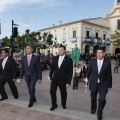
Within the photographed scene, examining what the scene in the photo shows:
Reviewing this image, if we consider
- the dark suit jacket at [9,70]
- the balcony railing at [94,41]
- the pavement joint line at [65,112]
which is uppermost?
the balcony railing at [94,41]

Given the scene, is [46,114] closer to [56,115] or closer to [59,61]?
[56,115]

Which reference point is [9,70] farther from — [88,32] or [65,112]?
[88,32]

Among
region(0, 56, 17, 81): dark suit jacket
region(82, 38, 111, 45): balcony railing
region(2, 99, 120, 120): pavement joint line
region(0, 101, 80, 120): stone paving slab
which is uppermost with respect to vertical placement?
region(82, 38, 111, 45): balcony railing

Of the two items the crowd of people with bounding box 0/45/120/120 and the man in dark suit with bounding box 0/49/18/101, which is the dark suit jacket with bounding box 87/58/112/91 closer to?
the crowd of people with bounding box 0/45/120/120

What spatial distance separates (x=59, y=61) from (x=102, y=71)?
3.84 ft

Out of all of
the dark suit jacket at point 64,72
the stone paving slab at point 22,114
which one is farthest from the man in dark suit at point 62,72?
the stone paving slab at point 22,114

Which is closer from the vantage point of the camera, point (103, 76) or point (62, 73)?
point (103, 76)

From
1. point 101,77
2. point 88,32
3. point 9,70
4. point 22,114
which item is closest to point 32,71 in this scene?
point 9,70

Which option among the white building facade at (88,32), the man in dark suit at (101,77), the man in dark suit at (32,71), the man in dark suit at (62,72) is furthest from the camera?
the white building facade at (88,32)

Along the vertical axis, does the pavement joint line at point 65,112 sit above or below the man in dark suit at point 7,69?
below

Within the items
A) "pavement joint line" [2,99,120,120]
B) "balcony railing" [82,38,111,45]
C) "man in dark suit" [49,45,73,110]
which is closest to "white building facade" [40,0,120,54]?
"balcony railing" [82,38,111,45]

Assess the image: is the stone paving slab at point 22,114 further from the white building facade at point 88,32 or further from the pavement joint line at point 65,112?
the white building facade at point 88,32

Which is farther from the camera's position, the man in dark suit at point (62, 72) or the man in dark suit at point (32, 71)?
the man in dark suit at point (32, 71)

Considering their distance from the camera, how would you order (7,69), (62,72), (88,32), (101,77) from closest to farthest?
(101,77) → (62,72) → (7,69) → (88,32)
